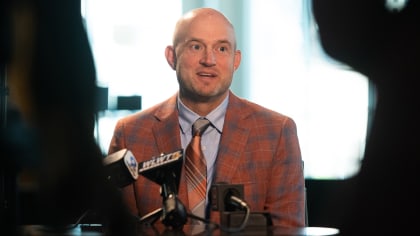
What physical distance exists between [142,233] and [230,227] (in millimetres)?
211

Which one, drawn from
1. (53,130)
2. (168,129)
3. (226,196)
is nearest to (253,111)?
(168,129)

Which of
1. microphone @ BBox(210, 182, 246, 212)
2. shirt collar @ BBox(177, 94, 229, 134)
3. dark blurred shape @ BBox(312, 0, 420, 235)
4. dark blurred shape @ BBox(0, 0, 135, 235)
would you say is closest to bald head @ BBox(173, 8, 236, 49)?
shirt collar @ BBox(177, 94, 229, 134)

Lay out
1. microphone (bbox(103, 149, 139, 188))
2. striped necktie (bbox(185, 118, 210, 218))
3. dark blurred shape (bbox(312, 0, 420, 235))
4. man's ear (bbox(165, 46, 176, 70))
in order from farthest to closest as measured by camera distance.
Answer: dark blurred shape (bbox(312, 0, 420, 235))
man's ear (bbox(165, 46, 176, 70))
striped necktie (bbox(185, 118, 210, 218))
microphone (bbox(103, 149, 139, 188))

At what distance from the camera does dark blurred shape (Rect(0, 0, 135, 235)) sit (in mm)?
861

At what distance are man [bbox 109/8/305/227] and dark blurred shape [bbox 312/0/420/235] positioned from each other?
136 cm

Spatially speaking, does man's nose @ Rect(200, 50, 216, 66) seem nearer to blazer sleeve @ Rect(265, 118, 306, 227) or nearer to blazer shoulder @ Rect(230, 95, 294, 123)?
blazer shoulder @ Rect(230, 95, 294, 123)

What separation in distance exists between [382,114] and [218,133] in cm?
154

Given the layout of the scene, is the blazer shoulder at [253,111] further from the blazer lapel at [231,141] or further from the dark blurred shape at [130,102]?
the dark blurred shape at [130,102]

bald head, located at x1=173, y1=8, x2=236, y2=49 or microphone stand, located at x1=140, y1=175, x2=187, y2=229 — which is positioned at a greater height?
bald head, located at x1=173, y1=8, x2=236, y2=49

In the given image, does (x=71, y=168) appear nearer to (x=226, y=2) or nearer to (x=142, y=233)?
(x=142, y=233)

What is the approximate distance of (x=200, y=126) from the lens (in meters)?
2.47

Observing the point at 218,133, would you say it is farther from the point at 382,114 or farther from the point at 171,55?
the point at 382,114

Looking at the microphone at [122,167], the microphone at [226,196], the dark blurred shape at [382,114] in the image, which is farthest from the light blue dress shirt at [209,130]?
the dark blurred shape at [382,114]

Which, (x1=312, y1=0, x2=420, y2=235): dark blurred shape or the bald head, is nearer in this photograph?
the bald head
